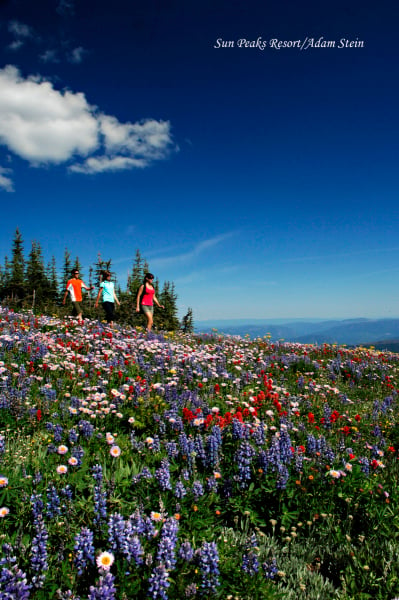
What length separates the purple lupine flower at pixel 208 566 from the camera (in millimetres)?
2371

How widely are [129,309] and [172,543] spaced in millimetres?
22277

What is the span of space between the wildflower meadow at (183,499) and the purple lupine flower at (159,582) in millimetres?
11

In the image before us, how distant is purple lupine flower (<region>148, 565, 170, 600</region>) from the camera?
2170 millimetres

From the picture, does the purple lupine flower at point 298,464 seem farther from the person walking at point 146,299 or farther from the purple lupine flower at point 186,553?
the person walking at point 146,299

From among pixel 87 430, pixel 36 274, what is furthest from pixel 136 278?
pixel 87 430

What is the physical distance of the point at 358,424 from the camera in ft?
20.9

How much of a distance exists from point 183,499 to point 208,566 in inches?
38.8

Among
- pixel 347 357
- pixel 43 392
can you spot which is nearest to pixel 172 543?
pixel 43 392

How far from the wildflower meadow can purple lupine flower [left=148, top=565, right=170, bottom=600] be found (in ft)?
0.03

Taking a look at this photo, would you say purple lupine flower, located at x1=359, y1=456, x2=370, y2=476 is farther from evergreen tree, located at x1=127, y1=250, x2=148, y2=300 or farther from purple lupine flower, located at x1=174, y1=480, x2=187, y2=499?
evergreen tree, located at x1=127, y1=250, x2=148, y2=300

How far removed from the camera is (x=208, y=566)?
2379mm

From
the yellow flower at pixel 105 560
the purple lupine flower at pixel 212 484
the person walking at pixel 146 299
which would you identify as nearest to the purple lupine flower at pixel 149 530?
the yellow flower at pixel 105 560

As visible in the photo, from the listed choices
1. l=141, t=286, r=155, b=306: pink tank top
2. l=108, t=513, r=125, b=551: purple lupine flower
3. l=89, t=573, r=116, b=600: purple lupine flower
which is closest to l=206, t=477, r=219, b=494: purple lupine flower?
l=108, t=513, r=125, b=551: purple lupine flower

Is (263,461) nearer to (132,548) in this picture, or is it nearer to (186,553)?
(186,553)
